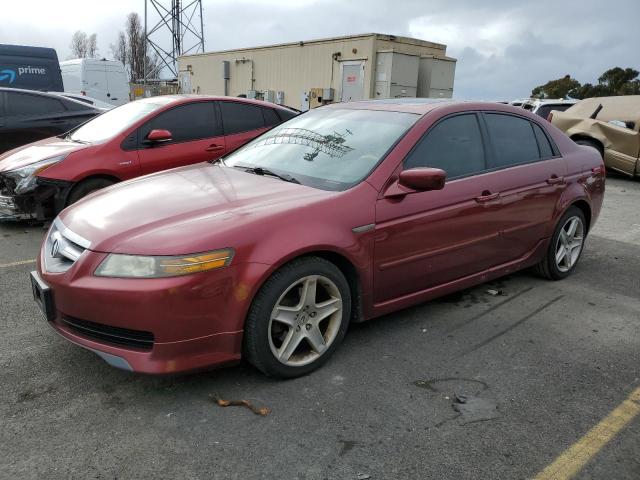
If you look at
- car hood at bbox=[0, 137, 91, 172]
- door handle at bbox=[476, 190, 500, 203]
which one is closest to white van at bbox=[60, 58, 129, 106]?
car hood at bbox=[0, 137, 91, 172]

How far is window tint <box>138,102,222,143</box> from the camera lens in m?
6.05

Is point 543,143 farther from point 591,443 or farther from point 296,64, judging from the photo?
point 296,64

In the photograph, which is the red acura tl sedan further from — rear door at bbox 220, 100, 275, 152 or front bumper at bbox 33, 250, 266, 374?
rear door at bbox 220, 100, 275, 152

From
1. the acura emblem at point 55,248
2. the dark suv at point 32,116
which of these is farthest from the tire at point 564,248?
the dark suv at point 32,116

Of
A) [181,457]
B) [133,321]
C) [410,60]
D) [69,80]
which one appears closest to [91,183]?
[133,321]

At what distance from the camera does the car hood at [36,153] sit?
5.60m

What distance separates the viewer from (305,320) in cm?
296

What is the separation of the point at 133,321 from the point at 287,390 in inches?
34.1

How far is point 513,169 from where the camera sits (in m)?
4.02

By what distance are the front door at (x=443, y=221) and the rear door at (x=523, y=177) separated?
0.11m

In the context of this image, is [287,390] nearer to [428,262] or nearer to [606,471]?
[428,262]

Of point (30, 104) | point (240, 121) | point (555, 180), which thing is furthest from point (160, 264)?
point (30, 104)

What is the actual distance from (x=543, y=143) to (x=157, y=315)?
3.39m

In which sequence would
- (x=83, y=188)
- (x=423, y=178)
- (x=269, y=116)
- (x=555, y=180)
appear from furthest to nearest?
(x=269, y=116), (x=83, y=188), (x=555, y=180), (x=423, y=178)
